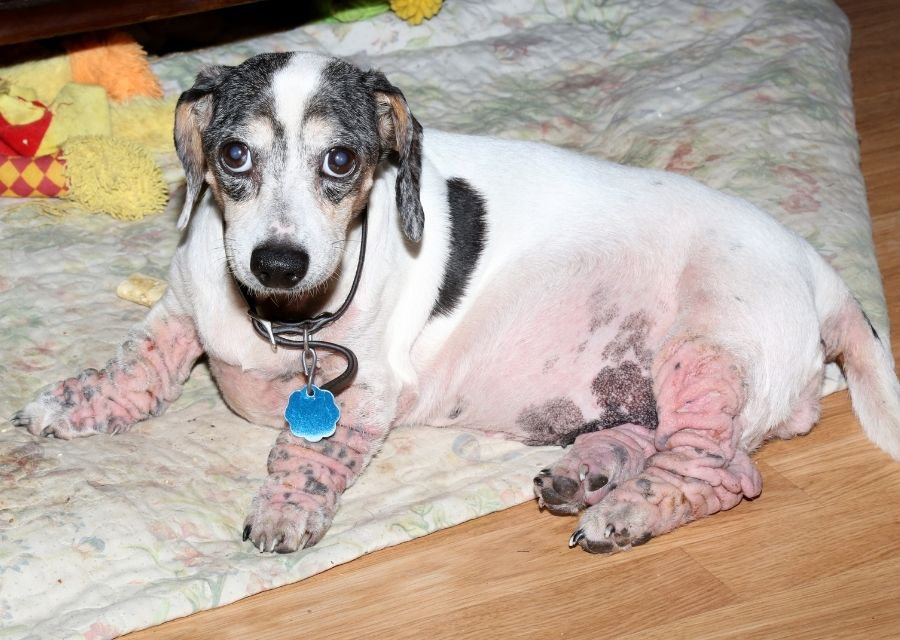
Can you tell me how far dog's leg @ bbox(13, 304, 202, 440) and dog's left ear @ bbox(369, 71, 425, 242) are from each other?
812 mm

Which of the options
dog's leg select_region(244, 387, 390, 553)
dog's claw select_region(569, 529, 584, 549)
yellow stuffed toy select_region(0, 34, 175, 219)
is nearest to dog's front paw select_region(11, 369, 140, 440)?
dog's leg select_region(244, 387, 390, 553)

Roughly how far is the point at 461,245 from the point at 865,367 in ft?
4.38

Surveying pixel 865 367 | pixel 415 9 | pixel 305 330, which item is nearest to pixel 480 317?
pixel 305 330

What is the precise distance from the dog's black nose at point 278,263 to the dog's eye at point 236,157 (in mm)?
273

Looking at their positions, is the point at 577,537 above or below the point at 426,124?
below

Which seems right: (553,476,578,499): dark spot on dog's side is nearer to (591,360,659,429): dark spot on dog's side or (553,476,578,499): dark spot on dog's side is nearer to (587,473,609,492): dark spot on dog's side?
(587,473,609,492): dark spot on dog's side

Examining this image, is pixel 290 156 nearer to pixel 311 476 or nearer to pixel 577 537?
pixel 311 476

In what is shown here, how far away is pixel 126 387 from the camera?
352 centimetres

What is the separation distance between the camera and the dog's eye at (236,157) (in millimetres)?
2996

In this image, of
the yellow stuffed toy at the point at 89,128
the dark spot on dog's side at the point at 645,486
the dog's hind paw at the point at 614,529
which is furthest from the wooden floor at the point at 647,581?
the yellow stuffed toy at the point at 89,128

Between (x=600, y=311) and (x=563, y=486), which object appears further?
(x=600, y=311)

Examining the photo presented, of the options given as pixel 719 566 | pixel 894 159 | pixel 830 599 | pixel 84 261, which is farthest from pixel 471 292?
pixel 894 159

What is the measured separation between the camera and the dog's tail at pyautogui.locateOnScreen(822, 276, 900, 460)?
11.7ft

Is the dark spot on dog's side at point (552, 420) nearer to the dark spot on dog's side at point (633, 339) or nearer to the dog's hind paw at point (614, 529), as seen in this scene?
the dark spot on dog's side at point (633, 339)
